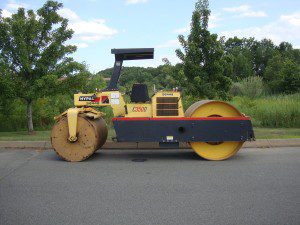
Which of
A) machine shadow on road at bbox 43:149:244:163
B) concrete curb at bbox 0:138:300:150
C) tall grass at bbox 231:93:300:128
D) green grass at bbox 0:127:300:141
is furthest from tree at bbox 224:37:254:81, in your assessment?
machine shadow on road at bbox 43:149:244:163

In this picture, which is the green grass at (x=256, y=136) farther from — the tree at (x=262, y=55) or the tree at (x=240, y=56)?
the tree at (x=262, y=55)

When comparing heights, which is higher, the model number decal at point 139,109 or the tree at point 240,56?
the tree at point 240,56

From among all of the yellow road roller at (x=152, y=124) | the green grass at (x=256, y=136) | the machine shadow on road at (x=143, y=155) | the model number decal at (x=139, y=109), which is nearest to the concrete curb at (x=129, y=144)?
the machine shadow on road at (x=143, y=155)

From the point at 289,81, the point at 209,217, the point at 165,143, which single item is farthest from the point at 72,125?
the point at 289,81

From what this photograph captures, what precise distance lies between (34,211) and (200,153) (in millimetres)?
4480

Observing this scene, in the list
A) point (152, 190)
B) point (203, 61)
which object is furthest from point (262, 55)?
point (152, 190)

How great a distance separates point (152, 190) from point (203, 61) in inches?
404

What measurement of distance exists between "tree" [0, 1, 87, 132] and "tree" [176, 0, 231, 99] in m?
4.27

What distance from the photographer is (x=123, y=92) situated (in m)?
9.26

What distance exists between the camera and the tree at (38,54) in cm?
1248

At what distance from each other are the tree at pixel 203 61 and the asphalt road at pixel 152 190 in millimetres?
5987

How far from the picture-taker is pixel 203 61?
15.5 meters

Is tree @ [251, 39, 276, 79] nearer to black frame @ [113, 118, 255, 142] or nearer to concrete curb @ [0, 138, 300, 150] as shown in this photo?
concrete curb @ [0, 138, 300, 150]

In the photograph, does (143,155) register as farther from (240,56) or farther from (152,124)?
(240,56)
